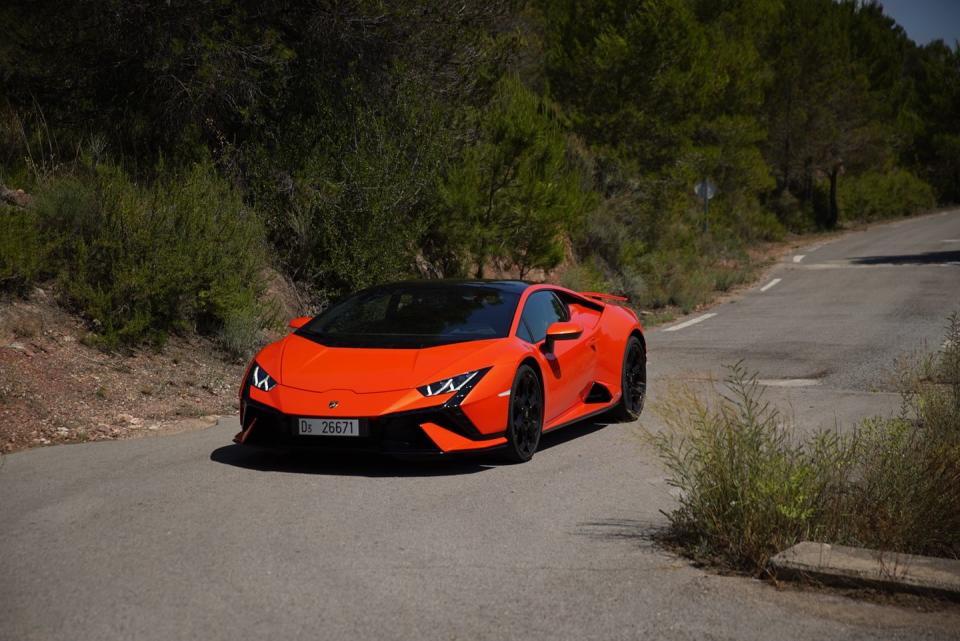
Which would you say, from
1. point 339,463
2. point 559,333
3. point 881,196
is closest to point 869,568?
point 559,333

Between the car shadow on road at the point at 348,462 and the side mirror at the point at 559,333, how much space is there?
3.32ft

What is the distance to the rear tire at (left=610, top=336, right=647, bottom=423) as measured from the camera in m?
10.8

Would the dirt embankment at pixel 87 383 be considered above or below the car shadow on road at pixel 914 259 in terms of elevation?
above

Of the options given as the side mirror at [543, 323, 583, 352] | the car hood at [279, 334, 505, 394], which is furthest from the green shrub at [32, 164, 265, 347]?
the side mirror at [543, 323, 583, 352]

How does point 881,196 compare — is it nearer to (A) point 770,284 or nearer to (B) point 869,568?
(A) point 770,284

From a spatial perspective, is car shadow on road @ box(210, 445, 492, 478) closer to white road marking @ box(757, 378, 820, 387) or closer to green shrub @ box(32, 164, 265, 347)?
green shrub @ box(32, 164, 265, 347)

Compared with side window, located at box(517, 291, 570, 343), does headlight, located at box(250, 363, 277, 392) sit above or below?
below

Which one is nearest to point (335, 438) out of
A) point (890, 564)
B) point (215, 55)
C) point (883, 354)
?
point (890, 564)

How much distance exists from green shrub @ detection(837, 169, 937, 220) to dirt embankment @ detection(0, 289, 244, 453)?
2401 inches

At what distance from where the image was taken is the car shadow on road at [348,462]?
8.41m

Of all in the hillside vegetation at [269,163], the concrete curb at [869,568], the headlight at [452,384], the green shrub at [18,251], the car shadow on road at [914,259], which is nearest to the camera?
Answer: the concrete curb at [869,568]

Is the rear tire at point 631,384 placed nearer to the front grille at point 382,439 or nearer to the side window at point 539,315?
the side window at point 539,315

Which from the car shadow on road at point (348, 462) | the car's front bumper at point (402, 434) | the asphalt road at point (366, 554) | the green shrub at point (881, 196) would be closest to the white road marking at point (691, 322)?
the asphalt road at point (366, 554)

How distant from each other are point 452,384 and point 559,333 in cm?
121
